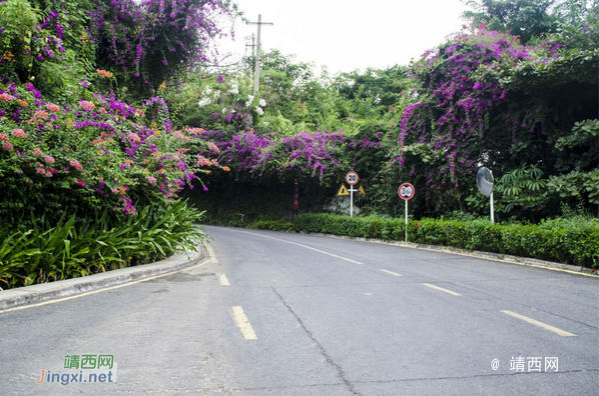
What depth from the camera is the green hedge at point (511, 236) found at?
10930mm

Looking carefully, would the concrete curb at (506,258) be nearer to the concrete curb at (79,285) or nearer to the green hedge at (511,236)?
the green hedge at (511,236)

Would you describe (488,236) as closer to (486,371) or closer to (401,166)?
(401,166)

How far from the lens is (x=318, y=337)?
17.3 ft

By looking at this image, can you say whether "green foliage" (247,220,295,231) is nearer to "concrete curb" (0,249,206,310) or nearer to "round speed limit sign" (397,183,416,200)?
"round speed limit sign" (397,183,416,200)

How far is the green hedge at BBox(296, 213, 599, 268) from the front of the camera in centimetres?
1093

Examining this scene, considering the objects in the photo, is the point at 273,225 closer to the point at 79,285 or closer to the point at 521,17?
the point at 521,17

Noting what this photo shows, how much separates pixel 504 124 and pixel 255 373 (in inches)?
695

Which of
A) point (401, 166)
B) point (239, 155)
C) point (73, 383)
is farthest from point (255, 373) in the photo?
point (239, 155)

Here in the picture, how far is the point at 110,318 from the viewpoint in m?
→ 6.12

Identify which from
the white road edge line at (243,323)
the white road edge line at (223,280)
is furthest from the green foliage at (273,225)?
the white road edge line at (243,323)

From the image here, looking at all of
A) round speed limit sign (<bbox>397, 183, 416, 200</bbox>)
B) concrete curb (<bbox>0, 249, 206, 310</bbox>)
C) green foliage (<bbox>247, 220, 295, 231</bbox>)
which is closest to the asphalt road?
concrete curb (<bbox>0, 249, 206, 310</bbox>)

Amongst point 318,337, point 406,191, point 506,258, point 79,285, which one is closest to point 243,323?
point 318,337

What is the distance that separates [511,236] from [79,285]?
11018 millimetres

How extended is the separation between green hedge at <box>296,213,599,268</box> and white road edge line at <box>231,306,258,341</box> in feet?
26.8
